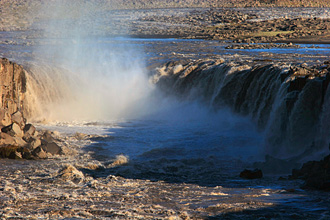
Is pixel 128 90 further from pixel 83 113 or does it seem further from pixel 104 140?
pixel 104 140

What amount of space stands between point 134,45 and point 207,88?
23.4 m

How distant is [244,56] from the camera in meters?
40.1

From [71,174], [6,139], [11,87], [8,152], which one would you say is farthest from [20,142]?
[11,87]

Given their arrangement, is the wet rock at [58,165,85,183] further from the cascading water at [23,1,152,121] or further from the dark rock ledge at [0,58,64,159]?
the cascading water at [23,1,152,121]

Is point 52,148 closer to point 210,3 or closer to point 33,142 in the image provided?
point 33,142

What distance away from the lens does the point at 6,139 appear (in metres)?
19.7

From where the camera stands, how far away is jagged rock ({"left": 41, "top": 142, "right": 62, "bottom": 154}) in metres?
19.9

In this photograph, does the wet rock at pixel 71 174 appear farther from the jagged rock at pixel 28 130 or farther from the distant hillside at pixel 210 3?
the distant hillside at pixel 210 3

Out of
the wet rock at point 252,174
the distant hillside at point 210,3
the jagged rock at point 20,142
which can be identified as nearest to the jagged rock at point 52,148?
the jagged rock at point 20,142

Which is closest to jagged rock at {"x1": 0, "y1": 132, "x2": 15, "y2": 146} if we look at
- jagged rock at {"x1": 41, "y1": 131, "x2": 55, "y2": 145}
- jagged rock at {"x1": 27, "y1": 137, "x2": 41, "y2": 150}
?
jagged rock at {"x1": 27, "y1": 137, "x2": 41, "y2": 150}

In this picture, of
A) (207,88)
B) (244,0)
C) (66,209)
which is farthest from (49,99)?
(244,0)

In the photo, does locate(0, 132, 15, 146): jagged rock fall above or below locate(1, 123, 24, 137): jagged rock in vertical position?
below

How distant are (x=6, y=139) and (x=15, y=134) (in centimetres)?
57

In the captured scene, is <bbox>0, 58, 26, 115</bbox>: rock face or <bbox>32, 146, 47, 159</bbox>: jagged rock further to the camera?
<bbox>0, 58, 26, 115</bbox>: rock face
